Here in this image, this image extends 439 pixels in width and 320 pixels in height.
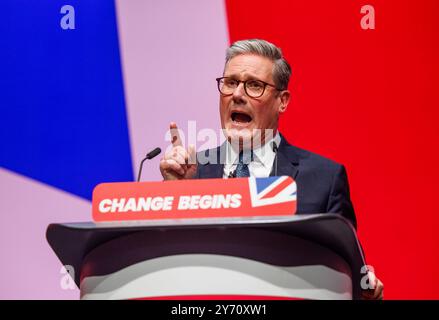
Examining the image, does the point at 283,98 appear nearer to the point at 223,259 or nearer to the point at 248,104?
the point at 248,104

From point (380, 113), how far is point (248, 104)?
766 millimetres

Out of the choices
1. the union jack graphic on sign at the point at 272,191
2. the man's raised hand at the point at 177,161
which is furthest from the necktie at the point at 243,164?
the union jack graphic on sign at the point at 272,191

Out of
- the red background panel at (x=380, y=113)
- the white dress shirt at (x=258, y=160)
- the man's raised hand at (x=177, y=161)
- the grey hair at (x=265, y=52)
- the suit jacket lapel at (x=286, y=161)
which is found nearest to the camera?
the man's raised hand at (x=177, y=161)

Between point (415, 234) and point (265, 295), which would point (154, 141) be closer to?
point (415, 234)

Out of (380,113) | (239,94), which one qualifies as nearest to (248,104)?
(239,94)

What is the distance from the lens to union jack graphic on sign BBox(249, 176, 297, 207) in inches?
51.1

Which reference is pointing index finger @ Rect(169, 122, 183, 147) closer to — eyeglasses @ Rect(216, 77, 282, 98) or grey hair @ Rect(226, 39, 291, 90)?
eyeglasses @ Rect(216, 77, 282, 98)

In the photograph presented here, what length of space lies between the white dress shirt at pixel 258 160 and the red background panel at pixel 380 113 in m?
0.50

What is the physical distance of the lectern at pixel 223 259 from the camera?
123cm

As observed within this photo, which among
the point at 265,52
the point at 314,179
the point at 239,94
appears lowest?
the point at 314,179

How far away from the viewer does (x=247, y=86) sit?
90.4 inches

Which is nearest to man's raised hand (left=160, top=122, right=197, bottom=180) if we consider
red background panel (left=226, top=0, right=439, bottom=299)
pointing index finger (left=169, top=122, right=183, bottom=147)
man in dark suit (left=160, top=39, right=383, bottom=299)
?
pointing index finger (left=169, top=122, right=183, bottom=147)

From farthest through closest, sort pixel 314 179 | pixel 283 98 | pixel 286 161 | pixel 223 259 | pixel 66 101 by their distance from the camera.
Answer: pixel 66 101 < pixel 283 98 < pixel 286 161 < pixel 314 179 < pixel 223 259

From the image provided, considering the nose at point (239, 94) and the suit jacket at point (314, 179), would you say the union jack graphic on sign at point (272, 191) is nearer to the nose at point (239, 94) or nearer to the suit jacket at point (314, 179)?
the suit jacket at point (314, 179)
